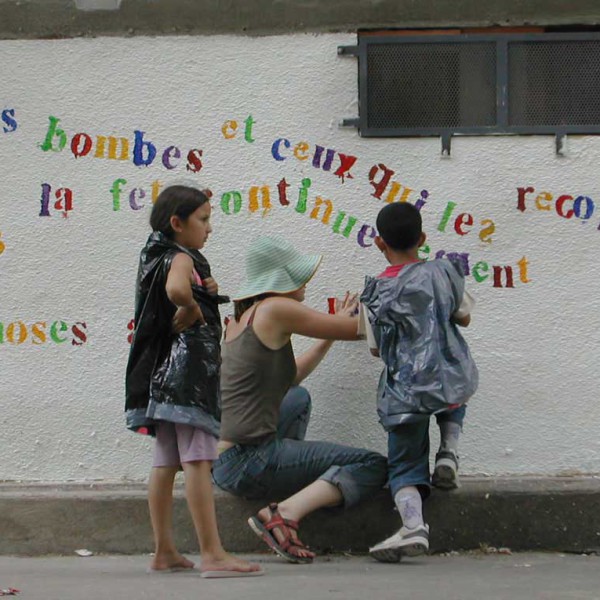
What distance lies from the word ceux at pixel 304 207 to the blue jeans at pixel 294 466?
92 centimetres

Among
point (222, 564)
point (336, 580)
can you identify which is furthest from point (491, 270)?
point (222, 564)

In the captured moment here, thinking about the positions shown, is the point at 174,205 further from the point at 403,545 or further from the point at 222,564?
the point at 403,545

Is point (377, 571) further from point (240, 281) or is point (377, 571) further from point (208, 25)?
point (208, 25)

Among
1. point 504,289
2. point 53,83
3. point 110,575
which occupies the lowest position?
point 110,575

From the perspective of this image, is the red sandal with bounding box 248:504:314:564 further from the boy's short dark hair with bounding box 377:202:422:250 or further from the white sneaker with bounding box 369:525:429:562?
the boy's short dark hair with bounding box 377:202:422:250

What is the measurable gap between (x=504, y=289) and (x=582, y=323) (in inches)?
13.8

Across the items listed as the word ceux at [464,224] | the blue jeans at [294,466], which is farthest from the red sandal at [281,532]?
the word ceux at [464,224]

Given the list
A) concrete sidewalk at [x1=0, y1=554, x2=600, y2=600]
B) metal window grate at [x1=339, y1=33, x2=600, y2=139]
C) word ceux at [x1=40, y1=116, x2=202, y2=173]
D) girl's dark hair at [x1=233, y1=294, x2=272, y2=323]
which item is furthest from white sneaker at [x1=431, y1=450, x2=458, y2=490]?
word ceux at [x1=40, y1=116, x2=202, y2=173]

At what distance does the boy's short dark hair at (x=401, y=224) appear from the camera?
5375 mm

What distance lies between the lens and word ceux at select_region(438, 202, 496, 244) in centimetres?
577

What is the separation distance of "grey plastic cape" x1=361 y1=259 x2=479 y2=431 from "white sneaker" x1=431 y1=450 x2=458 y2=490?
203 millimetres

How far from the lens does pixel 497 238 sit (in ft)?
18.9

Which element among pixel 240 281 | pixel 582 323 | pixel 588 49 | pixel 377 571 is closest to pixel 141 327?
pixel 240 281

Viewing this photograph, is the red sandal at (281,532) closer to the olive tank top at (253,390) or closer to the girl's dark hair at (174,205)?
the olive tank top at (253,390)
